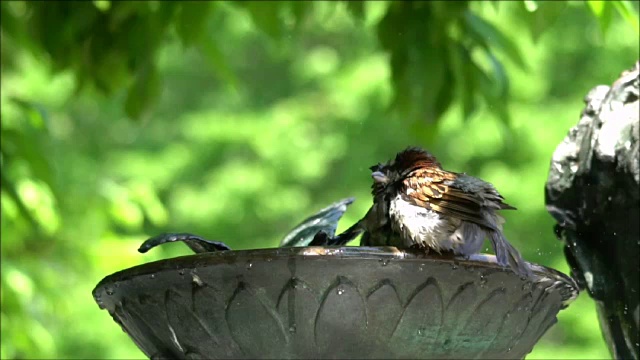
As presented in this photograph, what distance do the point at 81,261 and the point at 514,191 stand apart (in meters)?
4.61

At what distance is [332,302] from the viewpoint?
2240 mm

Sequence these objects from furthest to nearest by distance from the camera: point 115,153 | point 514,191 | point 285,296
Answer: point 115,153
point 514,191
point 285,296

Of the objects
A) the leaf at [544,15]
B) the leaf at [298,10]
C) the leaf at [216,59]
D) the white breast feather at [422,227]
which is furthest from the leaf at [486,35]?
the white breast feather at [422,227]

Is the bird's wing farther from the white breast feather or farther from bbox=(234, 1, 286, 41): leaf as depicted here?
bbox=(234, 1, 286, 41): leaf

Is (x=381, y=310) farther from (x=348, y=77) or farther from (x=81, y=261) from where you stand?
(x=348, y=77)

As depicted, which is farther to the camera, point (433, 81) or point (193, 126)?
point (193, 126)

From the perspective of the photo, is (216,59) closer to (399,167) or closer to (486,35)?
(486,35)

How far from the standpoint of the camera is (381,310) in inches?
88.8

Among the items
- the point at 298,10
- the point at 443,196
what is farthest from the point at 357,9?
the point at 443,196

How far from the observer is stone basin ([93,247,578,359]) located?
2.20 meters

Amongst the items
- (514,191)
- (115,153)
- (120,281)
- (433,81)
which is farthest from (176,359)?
(115,153)

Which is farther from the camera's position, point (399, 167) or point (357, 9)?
point (357, 9)

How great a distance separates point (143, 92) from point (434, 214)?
2.03 meters

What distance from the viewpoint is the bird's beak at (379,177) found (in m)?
2.72
